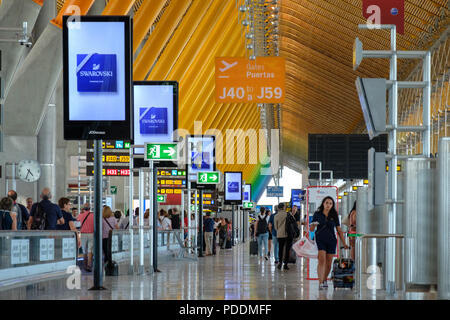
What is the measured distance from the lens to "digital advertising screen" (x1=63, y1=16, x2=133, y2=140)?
13547 mm

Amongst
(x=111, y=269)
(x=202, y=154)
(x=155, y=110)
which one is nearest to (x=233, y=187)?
(x=202, y=154)

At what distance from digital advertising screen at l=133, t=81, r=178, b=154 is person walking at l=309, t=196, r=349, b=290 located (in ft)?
23.8

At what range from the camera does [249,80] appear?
24828mm

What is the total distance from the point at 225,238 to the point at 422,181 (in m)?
30.5

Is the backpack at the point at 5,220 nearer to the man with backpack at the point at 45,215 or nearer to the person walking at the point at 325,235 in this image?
the man with backpack at the point at 45,215

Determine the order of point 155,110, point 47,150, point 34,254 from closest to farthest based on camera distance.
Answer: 1. point 34,254
2. point 155,110
3. point 47,150

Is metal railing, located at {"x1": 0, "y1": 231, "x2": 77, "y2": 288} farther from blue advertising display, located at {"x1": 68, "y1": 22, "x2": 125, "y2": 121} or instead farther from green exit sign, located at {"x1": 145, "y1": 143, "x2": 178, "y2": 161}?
green exit sign, located at {"x1": 145, "y1": 143, "x2": 178, "y2": 161}

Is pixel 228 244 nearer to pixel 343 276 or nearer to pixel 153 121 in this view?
pixel 153 121

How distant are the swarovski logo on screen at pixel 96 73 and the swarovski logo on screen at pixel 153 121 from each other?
7369mm

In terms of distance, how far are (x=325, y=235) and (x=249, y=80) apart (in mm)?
11086

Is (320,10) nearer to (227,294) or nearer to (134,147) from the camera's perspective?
(134,147)

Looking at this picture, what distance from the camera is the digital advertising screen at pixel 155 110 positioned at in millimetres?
20719

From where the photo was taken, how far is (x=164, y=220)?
31125mm
